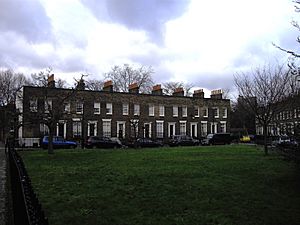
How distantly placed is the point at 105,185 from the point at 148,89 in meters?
60.3

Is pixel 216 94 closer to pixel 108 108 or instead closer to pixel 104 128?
pixel 108 108

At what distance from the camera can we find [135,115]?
166 feet

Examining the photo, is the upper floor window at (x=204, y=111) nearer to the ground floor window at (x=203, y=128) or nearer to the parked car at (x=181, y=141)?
the ground floor window at (x=203, y=128)

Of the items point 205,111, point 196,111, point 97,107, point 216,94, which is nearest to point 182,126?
A: point 196,111

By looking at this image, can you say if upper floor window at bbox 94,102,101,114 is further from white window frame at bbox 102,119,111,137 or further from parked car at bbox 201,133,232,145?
parked car at bbox 201,133,232,145

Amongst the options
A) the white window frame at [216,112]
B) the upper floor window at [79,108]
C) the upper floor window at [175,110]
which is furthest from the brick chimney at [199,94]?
the upper floor window at [79,108]

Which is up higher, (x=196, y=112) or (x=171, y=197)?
(x=196, y=112)

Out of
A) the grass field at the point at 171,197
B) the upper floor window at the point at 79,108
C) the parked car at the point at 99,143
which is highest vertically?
the upper floor window at the point at 79,108

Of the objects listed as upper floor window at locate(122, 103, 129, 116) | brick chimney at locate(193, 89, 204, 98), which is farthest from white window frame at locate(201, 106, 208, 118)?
upper floor window at locate(122, 103, 129, 116)

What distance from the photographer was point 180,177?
12.4 metres

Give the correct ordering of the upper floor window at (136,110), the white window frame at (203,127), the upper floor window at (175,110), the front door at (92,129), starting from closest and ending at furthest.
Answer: the front door at (92,129) < the upper floor window at (136,110) < the upper floor window at (175,110) < the white window frame at (203,127)

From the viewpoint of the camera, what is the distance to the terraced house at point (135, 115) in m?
43.8

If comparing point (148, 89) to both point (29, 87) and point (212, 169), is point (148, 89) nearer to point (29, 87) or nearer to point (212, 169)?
point (29, 87)

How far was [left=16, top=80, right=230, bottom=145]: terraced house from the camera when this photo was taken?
144 ft
